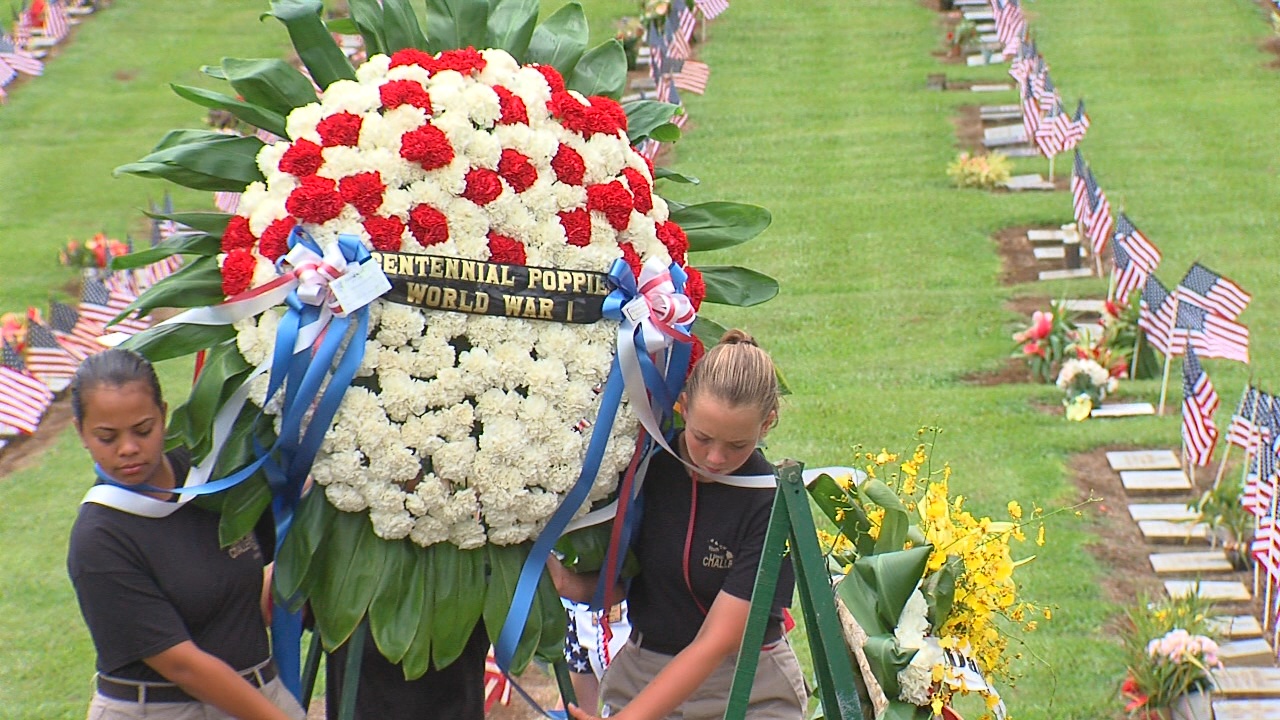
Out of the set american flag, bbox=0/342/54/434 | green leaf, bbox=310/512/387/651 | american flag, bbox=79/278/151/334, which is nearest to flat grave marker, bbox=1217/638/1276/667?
green leaf, bbox=310/512/387/651

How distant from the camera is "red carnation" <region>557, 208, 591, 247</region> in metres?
3.60

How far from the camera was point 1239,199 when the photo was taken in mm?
15625

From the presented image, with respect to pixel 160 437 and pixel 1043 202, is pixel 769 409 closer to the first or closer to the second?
pixel 160 437

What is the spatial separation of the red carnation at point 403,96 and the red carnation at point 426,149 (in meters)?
0.08

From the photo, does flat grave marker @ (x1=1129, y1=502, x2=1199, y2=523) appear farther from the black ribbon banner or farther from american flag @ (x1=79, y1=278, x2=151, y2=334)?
american flag @ (x1=79, y1=278, x2=151, y2=334)

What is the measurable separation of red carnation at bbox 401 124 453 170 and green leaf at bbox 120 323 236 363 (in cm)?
63

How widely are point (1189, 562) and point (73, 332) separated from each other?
8376 millimetres

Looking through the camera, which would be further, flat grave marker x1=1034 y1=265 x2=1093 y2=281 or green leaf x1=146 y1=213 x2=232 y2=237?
flat grave marker x1=1034 y1=265 x2=1093 y2=281

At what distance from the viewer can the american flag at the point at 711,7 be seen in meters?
20.8

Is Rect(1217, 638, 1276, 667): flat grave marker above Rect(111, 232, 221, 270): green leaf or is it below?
below

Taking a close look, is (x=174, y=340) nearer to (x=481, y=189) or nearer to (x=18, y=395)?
(x=481, y=189)

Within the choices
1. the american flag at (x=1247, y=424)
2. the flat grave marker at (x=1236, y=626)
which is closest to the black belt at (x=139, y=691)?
the flat grave marker at (x=1236, y=626)

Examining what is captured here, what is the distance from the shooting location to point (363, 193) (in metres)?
3.45

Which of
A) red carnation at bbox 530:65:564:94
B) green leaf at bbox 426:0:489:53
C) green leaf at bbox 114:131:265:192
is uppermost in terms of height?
green leaf at bbox 426:0:489:53
